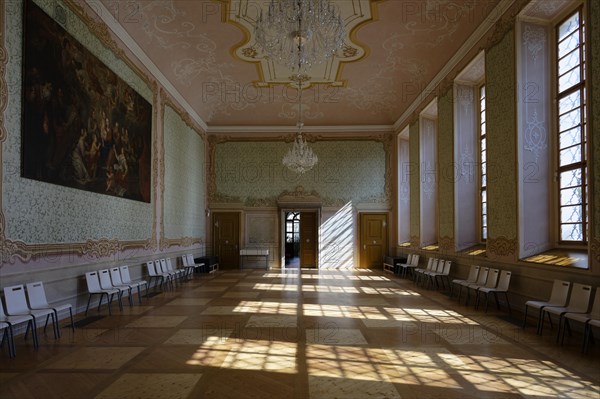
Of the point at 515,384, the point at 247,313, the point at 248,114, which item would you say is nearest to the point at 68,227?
the point at 247,313

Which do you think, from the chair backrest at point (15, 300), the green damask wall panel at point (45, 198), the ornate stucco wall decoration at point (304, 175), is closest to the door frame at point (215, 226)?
the ornate stucco wall decoration at point (304, 175)

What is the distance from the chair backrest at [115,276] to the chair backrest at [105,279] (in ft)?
0.51

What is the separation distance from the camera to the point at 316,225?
58.2ft

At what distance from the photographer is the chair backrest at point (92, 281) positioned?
25.0 feet

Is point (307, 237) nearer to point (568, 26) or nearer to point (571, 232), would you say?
point (571, 232)

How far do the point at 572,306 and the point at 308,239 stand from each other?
Answer: 40.7 feet

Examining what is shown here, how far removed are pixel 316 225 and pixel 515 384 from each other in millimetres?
13613

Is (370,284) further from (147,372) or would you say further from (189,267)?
(147,372)

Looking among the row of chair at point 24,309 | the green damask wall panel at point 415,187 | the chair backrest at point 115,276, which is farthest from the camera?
the green damask wall panel at point 415,187

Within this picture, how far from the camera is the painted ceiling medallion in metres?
9.02

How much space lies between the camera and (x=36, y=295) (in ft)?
20.3

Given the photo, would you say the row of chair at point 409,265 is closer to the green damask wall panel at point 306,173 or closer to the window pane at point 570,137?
the green damask wall panel at point 306,173

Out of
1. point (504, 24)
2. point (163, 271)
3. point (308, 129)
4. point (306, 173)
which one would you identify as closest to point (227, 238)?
point (306, 173)

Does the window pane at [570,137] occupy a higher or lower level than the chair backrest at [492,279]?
higher
